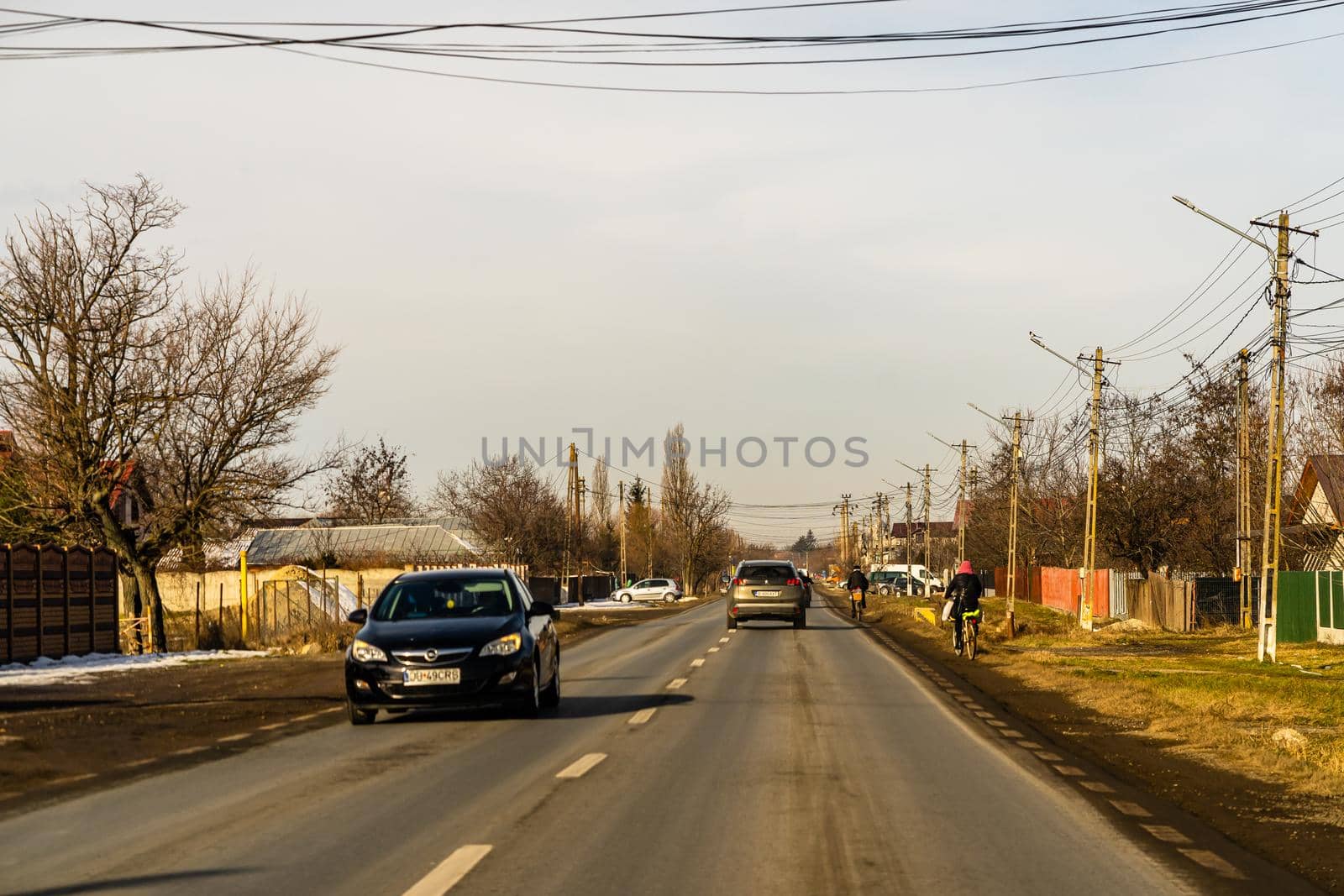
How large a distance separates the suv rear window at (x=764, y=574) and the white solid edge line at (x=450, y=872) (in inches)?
1251

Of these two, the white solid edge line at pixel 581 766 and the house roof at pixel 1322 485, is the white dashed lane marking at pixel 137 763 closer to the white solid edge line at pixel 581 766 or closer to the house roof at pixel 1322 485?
the white solid edge line at pixel 581 766

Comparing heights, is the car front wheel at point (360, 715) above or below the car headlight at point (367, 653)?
below

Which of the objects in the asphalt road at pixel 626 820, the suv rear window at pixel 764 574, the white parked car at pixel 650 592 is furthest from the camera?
the white parked car at pixel 650 592

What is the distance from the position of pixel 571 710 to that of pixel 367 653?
2.86 meters

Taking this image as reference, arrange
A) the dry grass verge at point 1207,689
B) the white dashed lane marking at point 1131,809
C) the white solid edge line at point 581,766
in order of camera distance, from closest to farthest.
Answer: the white dashed lane marking at point 1131,809, the white solid edge line at point 581,766, the dry grass verge at point 1207,689

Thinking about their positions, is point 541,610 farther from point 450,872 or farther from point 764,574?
point 764,574

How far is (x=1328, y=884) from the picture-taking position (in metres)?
7.16

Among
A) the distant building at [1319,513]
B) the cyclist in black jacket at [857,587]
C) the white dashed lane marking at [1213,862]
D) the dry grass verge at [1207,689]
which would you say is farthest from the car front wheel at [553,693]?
the distant building at [1319,513]

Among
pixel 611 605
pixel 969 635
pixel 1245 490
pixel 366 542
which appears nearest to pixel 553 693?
pixel 969 635

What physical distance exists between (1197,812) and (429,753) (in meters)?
6.10

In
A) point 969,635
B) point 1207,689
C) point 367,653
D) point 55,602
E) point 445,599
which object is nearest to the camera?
point 367,653

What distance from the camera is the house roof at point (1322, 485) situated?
1922 inches

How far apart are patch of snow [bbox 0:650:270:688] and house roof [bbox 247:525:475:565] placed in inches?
1797

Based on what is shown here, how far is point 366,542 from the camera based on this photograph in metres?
81.1
